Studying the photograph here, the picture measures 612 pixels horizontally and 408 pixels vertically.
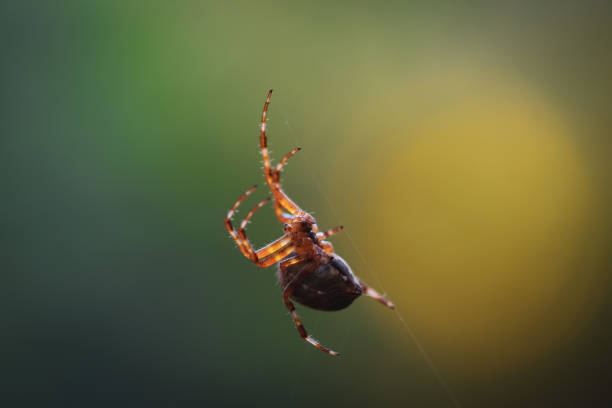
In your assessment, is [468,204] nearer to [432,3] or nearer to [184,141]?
[432,3]

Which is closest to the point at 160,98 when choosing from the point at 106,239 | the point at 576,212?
the point at 106,239

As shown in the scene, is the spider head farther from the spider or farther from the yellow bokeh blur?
the yellow bokeh blur

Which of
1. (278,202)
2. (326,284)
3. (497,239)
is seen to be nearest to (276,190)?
(278,202)

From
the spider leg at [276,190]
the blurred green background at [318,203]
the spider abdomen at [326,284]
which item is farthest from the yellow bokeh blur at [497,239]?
the spider leg at [276,190]

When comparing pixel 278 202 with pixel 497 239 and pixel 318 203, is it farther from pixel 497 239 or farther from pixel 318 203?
pixel 497 239

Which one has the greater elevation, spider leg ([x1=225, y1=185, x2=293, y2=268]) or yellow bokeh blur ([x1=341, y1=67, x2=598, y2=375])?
spider leg ([x1=225, y1=185, x2=293, y2=268])

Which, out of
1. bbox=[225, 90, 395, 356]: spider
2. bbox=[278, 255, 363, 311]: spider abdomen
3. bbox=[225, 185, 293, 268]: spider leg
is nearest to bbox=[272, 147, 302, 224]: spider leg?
bbox=[225, 90, 395, 356]: spider
